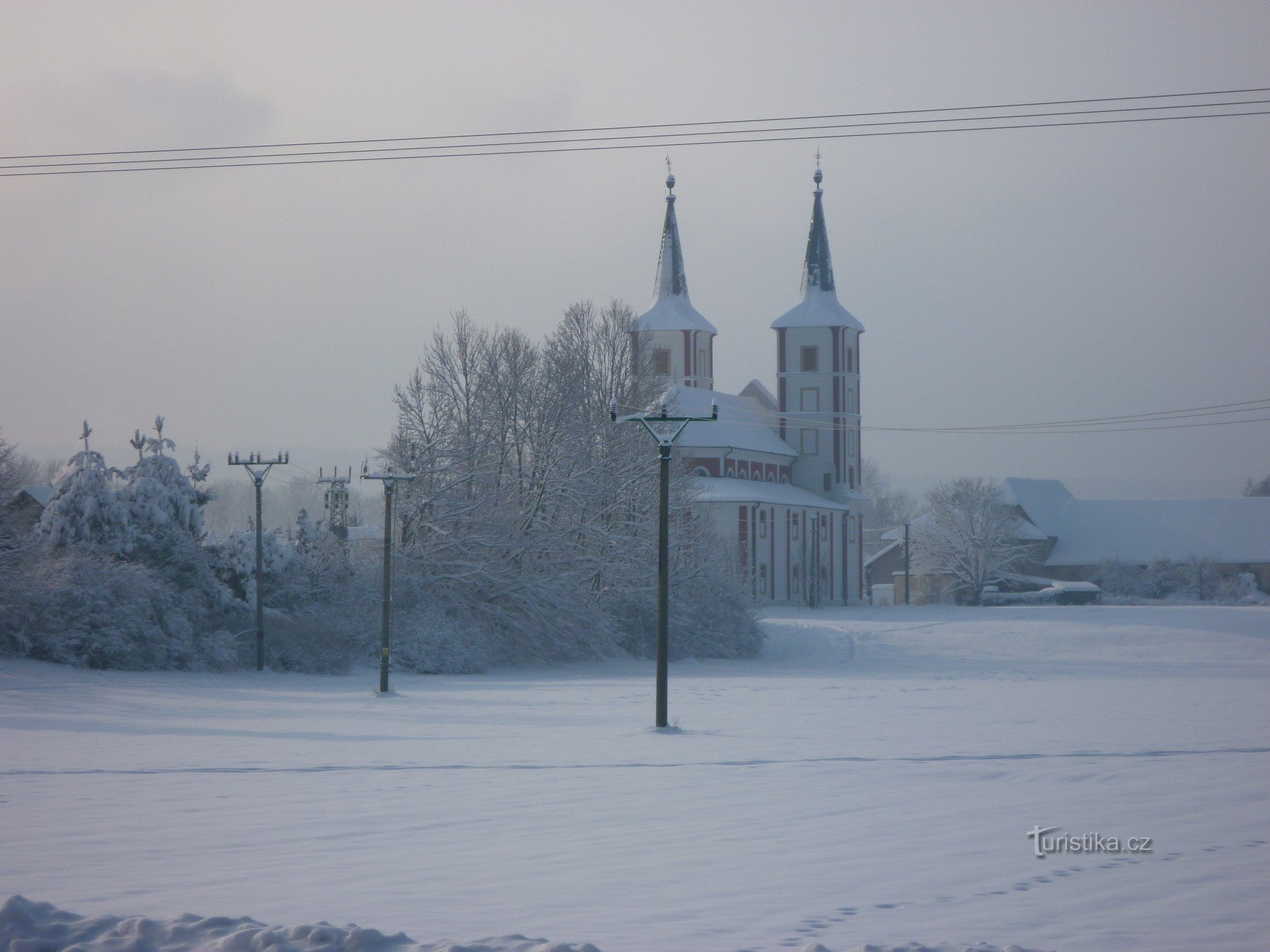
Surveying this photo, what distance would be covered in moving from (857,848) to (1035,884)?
5.71 feet

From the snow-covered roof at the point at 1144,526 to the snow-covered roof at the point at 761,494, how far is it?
1831 cm

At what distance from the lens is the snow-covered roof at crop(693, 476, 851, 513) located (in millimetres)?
78875

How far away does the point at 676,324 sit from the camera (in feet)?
287

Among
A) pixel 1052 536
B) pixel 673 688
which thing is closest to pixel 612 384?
pixel 673 688

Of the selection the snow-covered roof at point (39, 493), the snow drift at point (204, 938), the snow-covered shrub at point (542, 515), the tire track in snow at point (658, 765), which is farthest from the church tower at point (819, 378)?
the snow drift at point (204, 938)

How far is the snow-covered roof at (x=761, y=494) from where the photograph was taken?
7888cm

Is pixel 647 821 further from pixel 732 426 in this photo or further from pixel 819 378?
pixel 819 378

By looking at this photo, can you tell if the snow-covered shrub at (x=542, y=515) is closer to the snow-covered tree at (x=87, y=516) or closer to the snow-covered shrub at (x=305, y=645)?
the snow-covered shrub at (x=305, y=645)

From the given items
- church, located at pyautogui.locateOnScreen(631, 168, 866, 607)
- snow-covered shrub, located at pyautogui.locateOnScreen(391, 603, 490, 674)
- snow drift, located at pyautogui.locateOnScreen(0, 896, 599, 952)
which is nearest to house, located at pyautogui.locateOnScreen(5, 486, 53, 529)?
snow-covered shrub, located at pyautogui.locateOnScreen(391, 603, 490, 674)

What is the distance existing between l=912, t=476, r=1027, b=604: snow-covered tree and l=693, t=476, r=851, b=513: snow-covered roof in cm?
682

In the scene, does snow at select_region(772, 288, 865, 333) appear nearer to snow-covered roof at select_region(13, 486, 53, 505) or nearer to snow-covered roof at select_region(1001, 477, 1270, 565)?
snow-covered roof at select_region(1001, 477, 1270, 565)

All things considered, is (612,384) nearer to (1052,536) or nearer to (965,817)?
(965,817)

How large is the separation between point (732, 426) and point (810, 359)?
8735 millimetres

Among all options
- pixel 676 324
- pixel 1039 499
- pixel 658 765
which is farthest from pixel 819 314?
pixel 658 765
